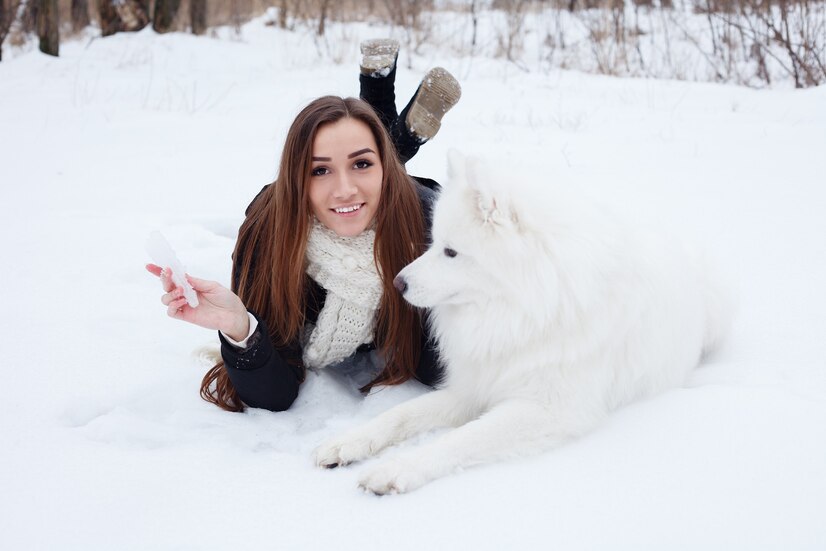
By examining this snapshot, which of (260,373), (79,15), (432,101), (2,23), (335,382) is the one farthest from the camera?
(79,15)

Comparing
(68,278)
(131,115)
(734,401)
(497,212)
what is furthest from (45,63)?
(734,401)

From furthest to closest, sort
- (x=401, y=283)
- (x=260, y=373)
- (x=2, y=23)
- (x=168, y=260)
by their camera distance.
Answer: (x=2, y=23) < (x=260, y=373) < (x=401, y=283) < (x=168, y=260)

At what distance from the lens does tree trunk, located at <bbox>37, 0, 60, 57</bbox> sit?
29.6ft

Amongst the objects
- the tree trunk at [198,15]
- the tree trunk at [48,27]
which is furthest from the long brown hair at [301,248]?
the tree trunk at [198,15]

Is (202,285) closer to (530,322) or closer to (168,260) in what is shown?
(168,260)

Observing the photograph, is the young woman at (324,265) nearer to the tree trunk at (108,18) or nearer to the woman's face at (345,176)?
the woman's face at (345,176)

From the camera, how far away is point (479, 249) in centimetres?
195

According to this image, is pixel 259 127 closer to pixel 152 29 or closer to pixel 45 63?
pixel 45 63

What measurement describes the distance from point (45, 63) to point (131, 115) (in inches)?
129

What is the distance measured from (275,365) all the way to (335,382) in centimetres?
45

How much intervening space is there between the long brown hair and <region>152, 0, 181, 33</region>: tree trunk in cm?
1093

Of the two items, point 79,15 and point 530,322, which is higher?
point 79,15

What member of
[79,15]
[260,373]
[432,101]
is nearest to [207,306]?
[260,373]

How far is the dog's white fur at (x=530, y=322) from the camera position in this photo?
1873mm
